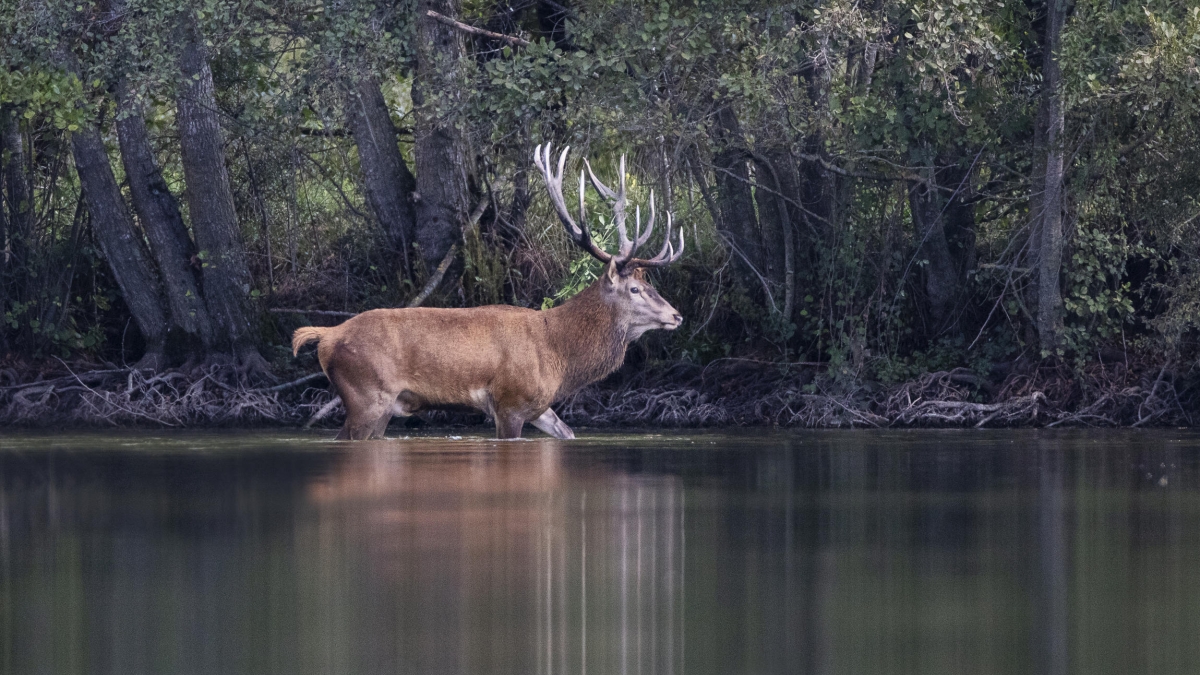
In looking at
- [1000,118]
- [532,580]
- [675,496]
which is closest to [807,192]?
[1000,118]

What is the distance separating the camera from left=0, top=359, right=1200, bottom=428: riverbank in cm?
1559

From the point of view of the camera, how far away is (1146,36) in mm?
13727

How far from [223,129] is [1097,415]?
9336 millimetres

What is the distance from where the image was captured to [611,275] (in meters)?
14.7

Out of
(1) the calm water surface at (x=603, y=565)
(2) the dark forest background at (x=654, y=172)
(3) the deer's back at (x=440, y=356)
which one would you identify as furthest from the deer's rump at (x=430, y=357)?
(2) the dark forest background at (x=654, y=172)

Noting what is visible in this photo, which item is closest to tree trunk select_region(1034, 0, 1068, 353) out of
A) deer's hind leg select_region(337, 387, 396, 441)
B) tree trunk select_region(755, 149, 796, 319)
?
tree trunk select_region(755, 149, 796, 319)

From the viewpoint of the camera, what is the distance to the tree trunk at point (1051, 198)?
15.0 metres

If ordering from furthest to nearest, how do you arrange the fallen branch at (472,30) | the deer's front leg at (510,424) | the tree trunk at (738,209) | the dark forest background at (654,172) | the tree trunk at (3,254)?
the tree trunk at (3,254) → the tree trunk at (738,209) → the fallen branch at (472,30) → the dark forest background at (654,172) → the deer's front leg at (510,424)

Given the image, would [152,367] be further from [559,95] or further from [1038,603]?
[1038,603]

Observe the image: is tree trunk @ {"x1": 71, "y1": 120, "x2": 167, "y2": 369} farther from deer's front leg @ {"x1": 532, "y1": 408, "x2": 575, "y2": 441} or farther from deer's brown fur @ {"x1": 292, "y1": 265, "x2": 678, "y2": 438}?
deer's front leg @ {"x1": 532, "y1": 408, "x2": 575, "y2": 441}

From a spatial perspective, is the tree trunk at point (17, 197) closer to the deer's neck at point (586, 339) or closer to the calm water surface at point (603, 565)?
the deer's neck at point (586, 339)

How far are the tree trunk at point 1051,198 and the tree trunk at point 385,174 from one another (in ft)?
20.8

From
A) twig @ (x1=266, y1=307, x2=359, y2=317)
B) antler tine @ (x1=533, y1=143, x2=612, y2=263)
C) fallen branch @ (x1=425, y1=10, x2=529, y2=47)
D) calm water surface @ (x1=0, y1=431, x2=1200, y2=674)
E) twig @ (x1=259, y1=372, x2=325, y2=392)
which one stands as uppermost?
fallen branch @ (x1=425, y1=10, x2=529, y2=47)

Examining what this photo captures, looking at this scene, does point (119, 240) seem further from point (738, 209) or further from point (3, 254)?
point (738, 209)
